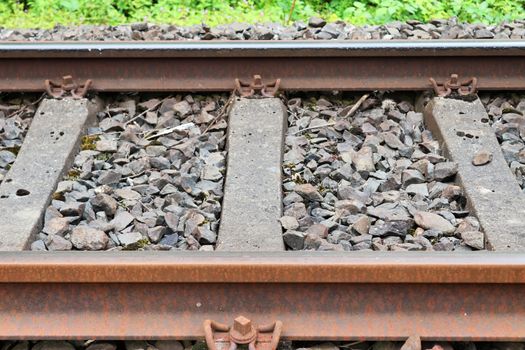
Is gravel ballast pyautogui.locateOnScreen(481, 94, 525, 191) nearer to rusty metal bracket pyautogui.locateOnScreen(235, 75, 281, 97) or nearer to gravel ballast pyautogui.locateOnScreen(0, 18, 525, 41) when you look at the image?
gravel ballast pyautogui.locateOnScreen(0, 18, 525, 41)

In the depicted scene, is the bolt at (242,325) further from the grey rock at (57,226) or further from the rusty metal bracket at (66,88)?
the rusty metal bracket at (66,88)

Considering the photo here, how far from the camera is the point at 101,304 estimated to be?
2.56 metres

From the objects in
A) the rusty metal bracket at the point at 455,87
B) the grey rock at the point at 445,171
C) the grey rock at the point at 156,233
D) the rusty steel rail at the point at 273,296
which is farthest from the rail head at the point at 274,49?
the rusty steel rail at the point at 273,296

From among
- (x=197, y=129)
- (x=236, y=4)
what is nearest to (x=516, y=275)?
(x=197, y=129)

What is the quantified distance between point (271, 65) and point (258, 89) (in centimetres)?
25

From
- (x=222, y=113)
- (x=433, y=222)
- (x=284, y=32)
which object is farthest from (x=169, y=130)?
(x=284, y=32)

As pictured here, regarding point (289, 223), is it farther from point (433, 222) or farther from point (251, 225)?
point (433, 222)

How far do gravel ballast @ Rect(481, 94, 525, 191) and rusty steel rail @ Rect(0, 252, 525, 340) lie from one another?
1328mm

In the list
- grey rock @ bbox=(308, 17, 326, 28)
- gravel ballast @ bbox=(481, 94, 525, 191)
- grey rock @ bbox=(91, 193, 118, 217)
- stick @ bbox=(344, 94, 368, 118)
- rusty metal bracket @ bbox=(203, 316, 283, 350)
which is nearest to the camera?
rusty metal bracket @ bbox=(203, 316, 283, 350)

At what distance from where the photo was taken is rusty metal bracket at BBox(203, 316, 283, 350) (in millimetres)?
2395

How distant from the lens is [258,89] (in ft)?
14.9

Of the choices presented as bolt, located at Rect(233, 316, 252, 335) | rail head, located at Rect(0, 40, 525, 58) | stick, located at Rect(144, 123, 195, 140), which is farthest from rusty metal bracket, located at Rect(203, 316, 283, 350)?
rail head, located at Rect(0, 40, 525, 58)

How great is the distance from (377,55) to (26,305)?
9.43ft

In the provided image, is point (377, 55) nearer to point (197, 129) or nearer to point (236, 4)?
point (197, 129)
